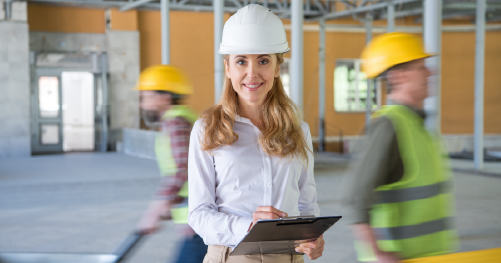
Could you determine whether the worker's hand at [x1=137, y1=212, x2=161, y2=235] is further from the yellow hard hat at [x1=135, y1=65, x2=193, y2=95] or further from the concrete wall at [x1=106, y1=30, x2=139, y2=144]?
the concrete wall at [x1=106, y1=30, x2=139, y2=144]

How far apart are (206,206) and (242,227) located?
0.59 feet

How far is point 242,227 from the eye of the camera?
1610 mm

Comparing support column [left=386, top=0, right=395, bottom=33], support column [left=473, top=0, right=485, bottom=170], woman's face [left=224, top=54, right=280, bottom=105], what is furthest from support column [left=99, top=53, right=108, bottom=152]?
woman's face [left=224, top=54, right=280, bottom=105]

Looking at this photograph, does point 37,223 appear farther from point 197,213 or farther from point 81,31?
point 81,31

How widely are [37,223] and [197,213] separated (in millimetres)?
5910

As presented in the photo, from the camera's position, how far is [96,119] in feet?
55.7

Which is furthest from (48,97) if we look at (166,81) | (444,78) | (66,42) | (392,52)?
(392,52)

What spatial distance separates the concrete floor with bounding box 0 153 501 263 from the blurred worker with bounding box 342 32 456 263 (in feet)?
9.98

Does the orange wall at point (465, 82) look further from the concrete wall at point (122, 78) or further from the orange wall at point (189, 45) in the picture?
the concrete wall at point (122, 78)

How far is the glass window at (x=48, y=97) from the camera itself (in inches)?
644

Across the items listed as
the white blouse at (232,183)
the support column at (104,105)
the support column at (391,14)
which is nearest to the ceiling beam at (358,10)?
the support column at (391,14)

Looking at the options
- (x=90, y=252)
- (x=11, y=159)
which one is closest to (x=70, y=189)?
(x=90, y=252)

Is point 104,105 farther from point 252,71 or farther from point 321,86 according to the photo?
point 252,71

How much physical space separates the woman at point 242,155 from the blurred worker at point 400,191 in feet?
1.08
